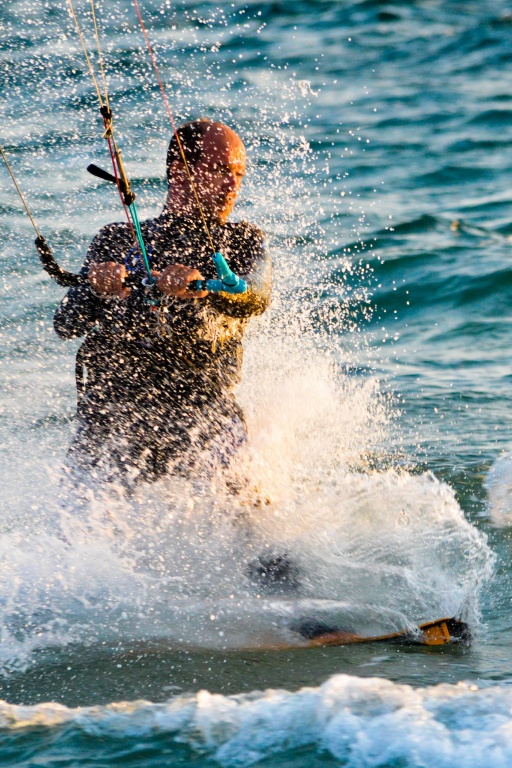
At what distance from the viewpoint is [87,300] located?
3326mm

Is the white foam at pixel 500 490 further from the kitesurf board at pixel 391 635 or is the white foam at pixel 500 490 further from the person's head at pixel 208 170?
the person's head at pixel 208 170

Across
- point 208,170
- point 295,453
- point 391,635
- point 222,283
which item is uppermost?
point 208,170

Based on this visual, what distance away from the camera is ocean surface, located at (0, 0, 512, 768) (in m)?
2.34

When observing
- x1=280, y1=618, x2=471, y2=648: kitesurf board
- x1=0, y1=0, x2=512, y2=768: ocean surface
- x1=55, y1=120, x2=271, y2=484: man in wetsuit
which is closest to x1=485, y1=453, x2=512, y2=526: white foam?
x1=0, y1=0, x2=512, y2=768: ocean surface

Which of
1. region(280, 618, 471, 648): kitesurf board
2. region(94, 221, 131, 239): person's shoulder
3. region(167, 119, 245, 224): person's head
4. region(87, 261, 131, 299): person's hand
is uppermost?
region(167, 119, 245, 224): person's head

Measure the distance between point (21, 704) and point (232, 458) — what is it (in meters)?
1.27

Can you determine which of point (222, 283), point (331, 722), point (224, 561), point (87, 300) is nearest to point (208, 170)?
point (222, 283)

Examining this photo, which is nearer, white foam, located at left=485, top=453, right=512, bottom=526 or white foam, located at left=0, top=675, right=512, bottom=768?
white foam, located at left=0, top=675, right=512, bottom=768

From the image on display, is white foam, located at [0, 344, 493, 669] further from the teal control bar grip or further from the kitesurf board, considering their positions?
the teal control bar grip

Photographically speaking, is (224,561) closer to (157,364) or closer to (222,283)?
(157,364)

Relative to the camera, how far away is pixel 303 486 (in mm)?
4070

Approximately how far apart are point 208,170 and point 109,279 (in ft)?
2.02

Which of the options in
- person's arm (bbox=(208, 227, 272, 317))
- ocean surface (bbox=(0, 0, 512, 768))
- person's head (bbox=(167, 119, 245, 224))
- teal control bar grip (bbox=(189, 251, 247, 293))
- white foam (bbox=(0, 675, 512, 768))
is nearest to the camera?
white foam (bbox=(0, 675, 512, 768))

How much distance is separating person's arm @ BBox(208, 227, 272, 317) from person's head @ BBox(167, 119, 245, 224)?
14 centimetres
